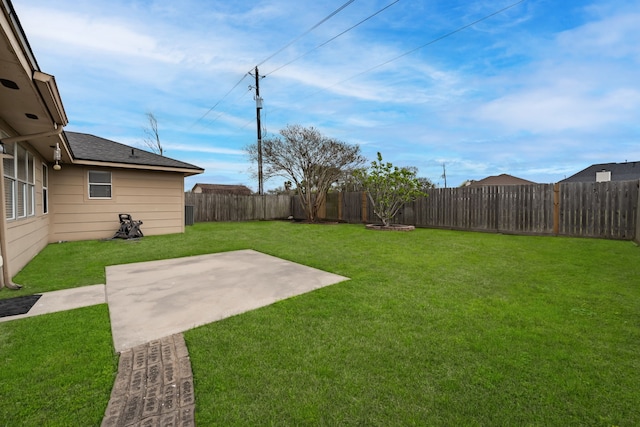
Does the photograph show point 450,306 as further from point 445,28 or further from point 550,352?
point 445,28

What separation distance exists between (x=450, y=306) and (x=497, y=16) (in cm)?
771

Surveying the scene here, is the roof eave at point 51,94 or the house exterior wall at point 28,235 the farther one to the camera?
the house exterior wall at point 28,235

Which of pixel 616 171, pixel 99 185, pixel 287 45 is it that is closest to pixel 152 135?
pixel 287 45

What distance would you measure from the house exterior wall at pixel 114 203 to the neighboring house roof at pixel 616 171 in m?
27.1

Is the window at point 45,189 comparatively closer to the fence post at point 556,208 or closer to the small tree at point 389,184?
the small tree at point 389,184

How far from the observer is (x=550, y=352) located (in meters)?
2.01

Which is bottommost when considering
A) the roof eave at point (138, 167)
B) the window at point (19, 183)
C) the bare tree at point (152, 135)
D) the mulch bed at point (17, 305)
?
the mulch bed at point (17, 305)

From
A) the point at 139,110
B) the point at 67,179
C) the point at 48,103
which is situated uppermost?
the point at 139,110

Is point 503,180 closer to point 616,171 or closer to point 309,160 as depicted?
point 616,171

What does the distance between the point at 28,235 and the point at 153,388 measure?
18.2 feet

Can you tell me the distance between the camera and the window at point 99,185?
26.6 feet

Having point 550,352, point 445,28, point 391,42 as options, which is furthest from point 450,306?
point 391,42

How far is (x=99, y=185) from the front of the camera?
8242 mm

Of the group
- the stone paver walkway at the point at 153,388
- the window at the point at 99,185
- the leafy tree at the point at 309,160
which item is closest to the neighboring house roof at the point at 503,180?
the leafy tree at the point at 309,160
